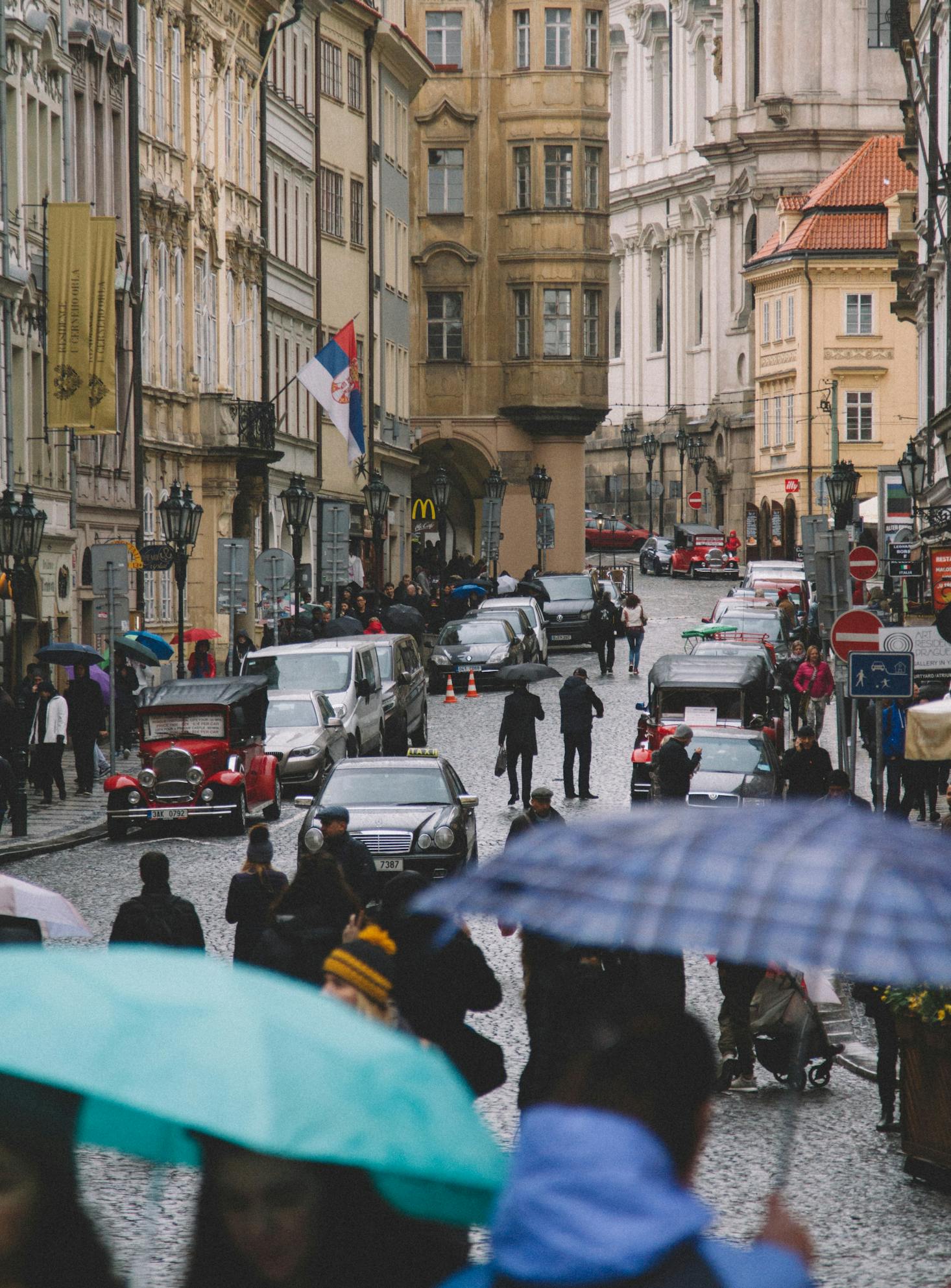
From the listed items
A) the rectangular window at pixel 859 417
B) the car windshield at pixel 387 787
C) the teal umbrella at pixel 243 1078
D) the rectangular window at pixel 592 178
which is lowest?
the car windshield at pixel 387 787

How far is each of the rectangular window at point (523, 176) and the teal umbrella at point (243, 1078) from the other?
75330 millimetres

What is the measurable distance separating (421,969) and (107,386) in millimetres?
28781

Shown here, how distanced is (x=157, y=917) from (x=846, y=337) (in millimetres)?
88272

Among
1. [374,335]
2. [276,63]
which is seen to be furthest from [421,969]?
[374,335]

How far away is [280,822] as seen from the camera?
89.4 ft

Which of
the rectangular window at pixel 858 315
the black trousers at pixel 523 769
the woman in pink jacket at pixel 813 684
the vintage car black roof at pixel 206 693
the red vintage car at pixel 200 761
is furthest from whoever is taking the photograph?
the rectangular window at pixel 858 315

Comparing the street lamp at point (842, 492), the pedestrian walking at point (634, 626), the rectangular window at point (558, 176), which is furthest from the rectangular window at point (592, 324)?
the pedestrian walking at point (634, 626)

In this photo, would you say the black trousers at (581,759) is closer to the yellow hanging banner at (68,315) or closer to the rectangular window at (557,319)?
the yellow hanging banner at (68,315)

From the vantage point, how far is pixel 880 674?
20875 mm

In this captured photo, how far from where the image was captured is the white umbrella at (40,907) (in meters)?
10.2

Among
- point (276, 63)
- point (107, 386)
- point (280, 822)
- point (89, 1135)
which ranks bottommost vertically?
point (280, 822)

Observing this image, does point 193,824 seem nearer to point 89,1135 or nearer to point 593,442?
point 89,1135

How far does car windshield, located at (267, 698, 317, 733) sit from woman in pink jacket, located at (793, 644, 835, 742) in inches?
334

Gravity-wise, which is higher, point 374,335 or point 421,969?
point 374,335
